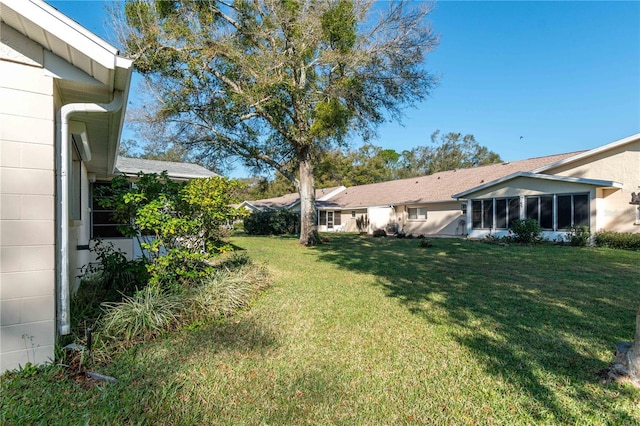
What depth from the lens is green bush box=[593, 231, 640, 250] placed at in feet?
41.3

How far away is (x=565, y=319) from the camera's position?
15.7 feet

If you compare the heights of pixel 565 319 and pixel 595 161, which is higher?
pixel 595 161

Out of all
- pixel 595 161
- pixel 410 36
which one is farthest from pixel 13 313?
pixel 595 161

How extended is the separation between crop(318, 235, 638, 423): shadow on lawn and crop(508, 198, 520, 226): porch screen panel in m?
6.13

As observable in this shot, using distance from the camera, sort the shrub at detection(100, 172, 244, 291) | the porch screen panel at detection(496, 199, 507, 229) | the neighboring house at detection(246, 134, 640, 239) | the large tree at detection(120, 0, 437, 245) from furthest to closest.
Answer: the porch screen panel at detection(496, 199, 507, 229), the neighboring house at detection(246, 134, 640, 239), the large tree at detection(120, 0, 437, 245), the shrub at detection(100, 172, 244, 291)

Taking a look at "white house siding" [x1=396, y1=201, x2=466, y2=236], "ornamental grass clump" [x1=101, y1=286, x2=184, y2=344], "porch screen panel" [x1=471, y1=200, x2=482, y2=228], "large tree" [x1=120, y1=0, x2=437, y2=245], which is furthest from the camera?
"white house siding" [x1=396, y1=201, x2=466, y2=236]

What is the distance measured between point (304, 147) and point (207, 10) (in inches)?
281

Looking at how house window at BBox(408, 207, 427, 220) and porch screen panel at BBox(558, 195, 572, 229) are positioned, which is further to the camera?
house window at BBox(408, 207, 427, 220)

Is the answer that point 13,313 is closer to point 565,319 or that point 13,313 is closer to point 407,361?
point 407,361

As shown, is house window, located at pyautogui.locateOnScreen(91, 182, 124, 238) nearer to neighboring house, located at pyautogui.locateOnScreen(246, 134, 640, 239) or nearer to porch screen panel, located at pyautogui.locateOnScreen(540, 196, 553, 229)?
neighboring house, located at pyautogui.locateOnScreen(246, 134, 640, 239)

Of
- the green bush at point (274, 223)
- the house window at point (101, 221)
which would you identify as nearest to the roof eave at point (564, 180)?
the green bush at point (274, 223)

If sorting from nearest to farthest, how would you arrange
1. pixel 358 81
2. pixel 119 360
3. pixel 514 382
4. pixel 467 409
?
1. pixel 467 409
2. pixel 514 382
3. pixel 119 360
4. pixel 358 81

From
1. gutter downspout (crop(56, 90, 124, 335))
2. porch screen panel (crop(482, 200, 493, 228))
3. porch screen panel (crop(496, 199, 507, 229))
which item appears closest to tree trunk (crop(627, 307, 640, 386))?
gutter downspout (crop(56, 90, 124, 335))

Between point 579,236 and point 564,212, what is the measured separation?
1.59m
